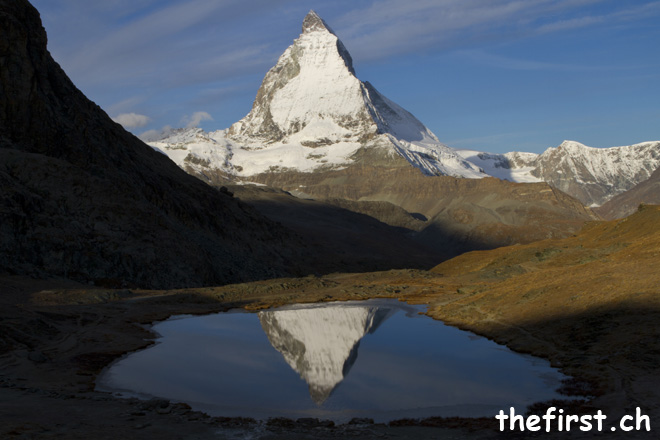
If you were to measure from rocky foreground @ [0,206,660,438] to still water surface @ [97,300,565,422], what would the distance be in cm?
115

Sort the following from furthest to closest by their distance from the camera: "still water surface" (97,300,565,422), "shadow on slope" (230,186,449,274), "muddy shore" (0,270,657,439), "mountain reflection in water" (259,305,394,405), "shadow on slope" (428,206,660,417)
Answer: "shadow on slope" (230,186,449,274), "mountain reflection in water" (259,305,394,405), "shadow on slope" (428,206,660,417), "still water surface" (97,300,565,422), "muddy shore" (0,270,657,439)

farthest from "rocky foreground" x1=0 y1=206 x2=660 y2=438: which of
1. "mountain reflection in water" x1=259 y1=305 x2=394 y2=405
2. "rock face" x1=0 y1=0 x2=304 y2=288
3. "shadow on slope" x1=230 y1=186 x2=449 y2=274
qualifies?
"shadow on slope" x1=230 y1=186 x2=449 y2=274

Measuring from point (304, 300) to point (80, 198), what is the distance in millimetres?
24013

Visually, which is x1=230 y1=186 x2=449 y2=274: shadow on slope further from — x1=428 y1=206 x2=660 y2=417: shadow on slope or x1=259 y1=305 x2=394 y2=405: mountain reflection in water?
x1=428 y1=206 x2=660 y2=417: shadow on slope

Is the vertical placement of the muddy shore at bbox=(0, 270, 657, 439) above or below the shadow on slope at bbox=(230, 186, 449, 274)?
below

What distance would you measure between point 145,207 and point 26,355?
1684 inches

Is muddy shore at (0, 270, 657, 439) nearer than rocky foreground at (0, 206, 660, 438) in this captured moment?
Yes

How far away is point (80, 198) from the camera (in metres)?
56.9

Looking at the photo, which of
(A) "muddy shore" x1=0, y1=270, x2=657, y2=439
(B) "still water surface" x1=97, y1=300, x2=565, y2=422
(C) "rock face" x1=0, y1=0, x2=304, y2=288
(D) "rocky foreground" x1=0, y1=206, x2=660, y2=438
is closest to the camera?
(A) "muddy shore" x1=0, y1=270, x2=657, y2=439

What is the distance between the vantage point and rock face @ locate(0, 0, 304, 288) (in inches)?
2030

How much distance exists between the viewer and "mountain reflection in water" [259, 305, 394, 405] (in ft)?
71.5

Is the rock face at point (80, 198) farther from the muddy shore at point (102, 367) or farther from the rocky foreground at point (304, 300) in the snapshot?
the muddy shore at point (102, 367)

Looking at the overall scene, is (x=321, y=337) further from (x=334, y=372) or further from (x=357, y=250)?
(x=357, y=250)

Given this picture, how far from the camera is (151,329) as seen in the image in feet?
110
